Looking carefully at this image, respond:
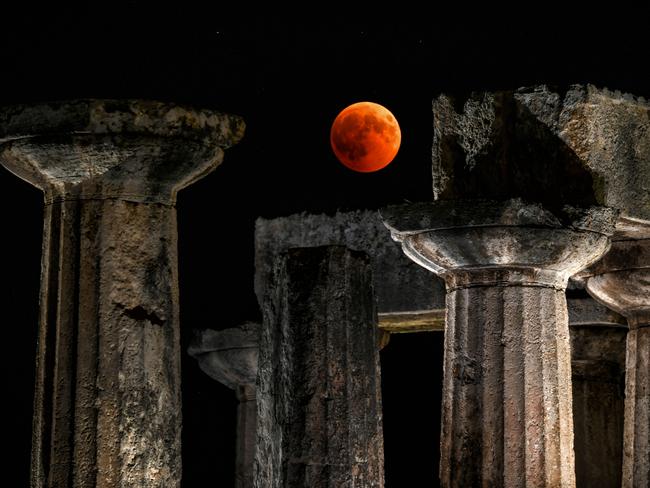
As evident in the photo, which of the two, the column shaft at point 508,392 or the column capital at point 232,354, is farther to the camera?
the column capital at point 232,354

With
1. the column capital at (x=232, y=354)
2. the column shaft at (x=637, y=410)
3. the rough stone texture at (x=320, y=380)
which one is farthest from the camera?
the column capital at (x=232, y=354)

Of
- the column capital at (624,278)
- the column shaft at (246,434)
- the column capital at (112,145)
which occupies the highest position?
the column capital at (112,145)

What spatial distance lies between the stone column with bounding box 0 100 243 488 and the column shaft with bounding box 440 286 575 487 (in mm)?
1627

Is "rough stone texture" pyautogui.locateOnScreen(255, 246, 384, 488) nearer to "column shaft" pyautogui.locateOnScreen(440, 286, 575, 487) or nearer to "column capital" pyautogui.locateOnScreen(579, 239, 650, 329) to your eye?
"column shaft" pyautogui.locateOnScreen(440, 286, 575, 487)

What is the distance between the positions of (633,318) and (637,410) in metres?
0.64

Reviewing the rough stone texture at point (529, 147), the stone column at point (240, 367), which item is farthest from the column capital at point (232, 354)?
the rough stone texture at point (529, 147)

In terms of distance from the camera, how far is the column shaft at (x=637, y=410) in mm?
11062

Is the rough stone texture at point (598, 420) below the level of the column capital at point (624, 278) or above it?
below

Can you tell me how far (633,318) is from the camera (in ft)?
37.3

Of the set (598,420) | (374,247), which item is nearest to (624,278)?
(374,247)

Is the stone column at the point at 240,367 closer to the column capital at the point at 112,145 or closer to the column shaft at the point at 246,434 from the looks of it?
A: the column shaft at the point at 246,434

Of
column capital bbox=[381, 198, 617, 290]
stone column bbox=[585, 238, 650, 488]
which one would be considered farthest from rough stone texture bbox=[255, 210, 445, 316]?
column capital bbox=[381, 198, 617, 290]

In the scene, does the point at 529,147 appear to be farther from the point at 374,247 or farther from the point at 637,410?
the point at 374,247

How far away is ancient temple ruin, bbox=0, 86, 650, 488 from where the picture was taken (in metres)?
6.95
